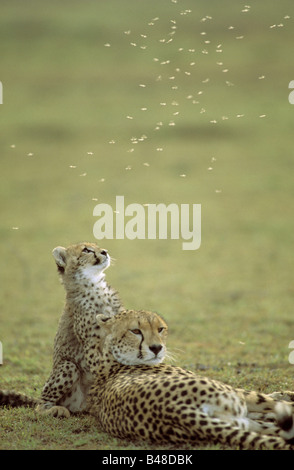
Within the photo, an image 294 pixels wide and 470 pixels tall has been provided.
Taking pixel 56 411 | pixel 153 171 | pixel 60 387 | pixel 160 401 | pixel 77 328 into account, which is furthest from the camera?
pixel 153 171

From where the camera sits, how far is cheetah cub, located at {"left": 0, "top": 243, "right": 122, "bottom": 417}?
519 centimetres

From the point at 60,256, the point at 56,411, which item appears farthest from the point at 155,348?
the point at 60,256

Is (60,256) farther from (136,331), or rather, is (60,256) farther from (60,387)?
(136,331)

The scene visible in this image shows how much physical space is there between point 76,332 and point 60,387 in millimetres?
398

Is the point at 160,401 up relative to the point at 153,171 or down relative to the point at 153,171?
down

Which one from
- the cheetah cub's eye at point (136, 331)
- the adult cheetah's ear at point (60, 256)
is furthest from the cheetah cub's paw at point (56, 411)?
the adult cheetah's ear at point (60, 256)

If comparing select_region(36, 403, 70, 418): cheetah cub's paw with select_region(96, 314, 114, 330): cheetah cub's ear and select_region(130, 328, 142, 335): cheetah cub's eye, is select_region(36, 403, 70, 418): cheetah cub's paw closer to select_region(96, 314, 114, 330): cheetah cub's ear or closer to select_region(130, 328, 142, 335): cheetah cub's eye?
select_region(96, 314, 114, 330): cheetah cub's ear

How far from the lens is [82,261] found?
18.5 ft

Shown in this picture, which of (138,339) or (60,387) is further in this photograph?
(60,387)

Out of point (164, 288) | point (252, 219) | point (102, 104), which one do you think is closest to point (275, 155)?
point (252, 219)

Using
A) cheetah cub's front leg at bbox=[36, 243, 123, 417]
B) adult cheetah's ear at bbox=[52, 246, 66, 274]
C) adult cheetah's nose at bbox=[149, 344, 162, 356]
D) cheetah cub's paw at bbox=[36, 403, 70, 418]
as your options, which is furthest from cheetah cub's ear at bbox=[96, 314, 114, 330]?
adult cheetah's ear at bbox=[52, 246, 66, 274]

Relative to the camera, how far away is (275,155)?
19594 mm

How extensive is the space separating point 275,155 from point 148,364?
50.8 ft

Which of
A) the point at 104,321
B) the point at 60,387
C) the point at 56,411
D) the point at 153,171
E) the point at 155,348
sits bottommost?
the point at 56,411
